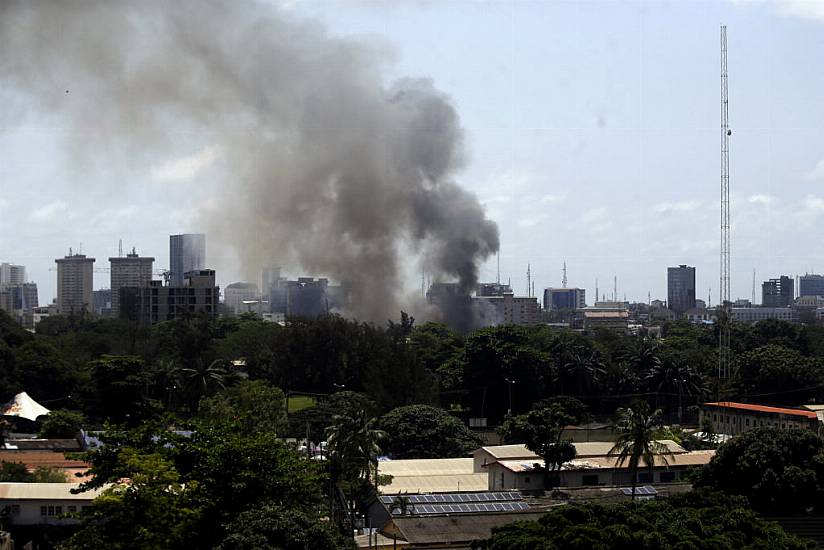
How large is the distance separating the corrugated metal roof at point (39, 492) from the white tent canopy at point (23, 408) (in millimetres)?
21603

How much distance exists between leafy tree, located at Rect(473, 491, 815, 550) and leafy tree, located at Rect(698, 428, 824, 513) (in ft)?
21.3

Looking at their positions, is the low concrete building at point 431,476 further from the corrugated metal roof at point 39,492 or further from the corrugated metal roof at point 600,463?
the corrugated metal roof at point 39,492

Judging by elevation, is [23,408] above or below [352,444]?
below

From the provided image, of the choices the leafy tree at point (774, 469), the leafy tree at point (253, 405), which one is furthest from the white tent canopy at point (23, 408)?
the leafy tree at point (774, 469)

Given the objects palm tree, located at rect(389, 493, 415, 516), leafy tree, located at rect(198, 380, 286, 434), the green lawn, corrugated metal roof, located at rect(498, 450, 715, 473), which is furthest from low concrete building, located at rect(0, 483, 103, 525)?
the green lawn

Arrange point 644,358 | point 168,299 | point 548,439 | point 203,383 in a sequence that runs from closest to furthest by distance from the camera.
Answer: point 548,439 < point 203,383 < point 644,358 < point 168,299

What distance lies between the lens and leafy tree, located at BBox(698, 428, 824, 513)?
29.2 metres

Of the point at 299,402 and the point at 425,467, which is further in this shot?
the point at 299,402

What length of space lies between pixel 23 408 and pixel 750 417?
3025 centimetres

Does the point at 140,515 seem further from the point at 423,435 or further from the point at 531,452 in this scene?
the point at 423,435

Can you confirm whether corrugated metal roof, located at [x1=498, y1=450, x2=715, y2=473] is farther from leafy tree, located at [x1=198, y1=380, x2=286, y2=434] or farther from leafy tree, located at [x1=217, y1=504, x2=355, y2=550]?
leafy tree, located at [x1=217, y1=504, x2=355, y2=550]

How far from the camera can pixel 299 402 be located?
61781 millimetres

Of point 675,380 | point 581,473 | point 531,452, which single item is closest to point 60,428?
point 531,452

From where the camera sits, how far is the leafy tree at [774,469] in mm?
29156
